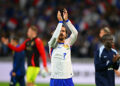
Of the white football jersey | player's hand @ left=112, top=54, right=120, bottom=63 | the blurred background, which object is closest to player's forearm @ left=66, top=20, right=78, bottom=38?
the white football jersey

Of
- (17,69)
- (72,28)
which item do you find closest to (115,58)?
(72,28)

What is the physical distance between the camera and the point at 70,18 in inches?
780

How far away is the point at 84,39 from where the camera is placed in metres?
18.3

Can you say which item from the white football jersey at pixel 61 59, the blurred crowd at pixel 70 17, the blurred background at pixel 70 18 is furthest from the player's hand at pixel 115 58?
the blurred crowd at pixel 70 17

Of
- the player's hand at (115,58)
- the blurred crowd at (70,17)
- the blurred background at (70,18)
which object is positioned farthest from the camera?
the blurred crowd at (70,17)

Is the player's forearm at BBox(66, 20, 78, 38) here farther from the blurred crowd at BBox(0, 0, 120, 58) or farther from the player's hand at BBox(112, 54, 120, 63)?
the blurred crowd at BBox(0, 0, 120, 58)

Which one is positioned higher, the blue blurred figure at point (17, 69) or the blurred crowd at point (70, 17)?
the blurred crowd at point (70, 17)

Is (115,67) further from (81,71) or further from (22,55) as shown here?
(81,71)

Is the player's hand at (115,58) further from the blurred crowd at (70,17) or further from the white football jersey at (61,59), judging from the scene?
the blurred crowd at (70,17)

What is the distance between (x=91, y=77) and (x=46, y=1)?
6.31m

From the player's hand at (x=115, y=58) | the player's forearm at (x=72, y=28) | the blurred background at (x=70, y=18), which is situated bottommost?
the player's hand at (x=115, y=58)

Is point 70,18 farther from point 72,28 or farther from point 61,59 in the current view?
point 61,59

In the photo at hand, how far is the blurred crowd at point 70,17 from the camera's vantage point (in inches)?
730

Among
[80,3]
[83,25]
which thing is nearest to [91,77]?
[83,25]
